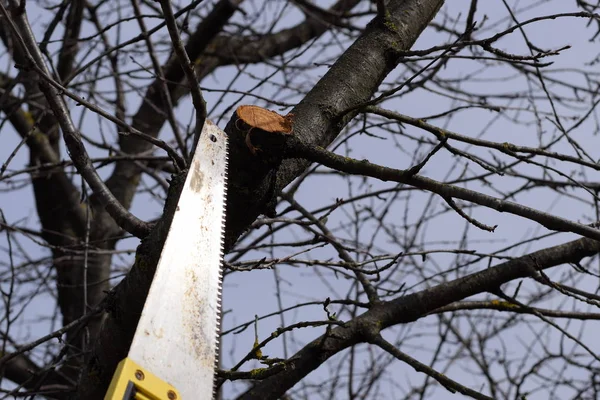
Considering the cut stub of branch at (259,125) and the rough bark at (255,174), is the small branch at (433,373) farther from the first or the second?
the cut stub of branch at (259,125)

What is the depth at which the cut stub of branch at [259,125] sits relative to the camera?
88.2 inches

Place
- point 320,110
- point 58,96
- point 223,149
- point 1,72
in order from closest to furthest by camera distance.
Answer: point 223,149 → point 320,110 → point 58,96 → point 1,72

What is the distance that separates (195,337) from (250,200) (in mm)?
591

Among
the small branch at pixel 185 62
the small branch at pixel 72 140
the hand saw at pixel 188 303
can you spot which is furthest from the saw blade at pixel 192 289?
the small branch at pixel 72 140

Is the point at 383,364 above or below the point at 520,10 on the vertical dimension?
below

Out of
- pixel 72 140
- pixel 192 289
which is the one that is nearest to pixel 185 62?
pixel 72 140

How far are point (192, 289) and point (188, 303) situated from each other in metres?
0.06

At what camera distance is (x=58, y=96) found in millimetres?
3006

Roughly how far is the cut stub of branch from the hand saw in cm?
8

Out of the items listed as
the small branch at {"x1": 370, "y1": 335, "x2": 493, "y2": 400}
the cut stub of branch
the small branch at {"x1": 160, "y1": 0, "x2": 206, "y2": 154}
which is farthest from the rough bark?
the small branch at {"x1": 370, "y1": 335, "x2": 493, "y2": 400}

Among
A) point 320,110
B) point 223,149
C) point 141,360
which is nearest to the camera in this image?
point 141,360

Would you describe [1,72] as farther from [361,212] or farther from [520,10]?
[520,10]

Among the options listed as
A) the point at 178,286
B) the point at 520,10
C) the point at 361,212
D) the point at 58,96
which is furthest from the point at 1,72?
the point at 178,286

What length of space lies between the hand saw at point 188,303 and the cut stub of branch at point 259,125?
0.08m
